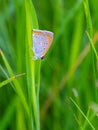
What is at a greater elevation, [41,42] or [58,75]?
[41,42]

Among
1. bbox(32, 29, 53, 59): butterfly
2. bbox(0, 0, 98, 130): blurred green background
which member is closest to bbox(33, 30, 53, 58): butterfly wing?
bbox(32, 29, 53, 59): butterfly

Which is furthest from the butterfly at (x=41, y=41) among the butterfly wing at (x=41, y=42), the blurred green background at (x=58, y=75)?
the blurred green background at (x=58, y=75)

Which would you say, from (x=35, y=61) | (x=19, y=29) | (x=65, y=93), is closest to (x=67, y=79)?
(x=65, y=93)

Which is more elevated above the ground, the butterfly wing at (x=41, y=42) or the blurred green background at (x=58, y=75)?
the butterfly wing at (x=41, y=42)

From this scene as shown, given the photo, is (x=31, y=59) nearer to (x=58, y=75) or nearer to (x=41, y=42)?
(x=41, y=42)

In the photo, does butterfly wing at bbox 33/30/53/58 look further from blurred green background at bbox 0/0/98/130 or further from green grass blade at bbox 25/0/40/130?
blurred green background at bbox 0/0/98/130

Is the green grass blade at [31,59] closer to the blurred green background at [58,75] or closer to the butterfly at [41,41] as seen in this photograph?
the butterfly at [41,41]

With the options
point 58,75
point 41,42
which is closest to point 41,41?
point 41,42

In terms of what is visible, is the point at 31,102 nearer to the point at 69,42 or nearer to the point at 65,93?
the point at 65,93
